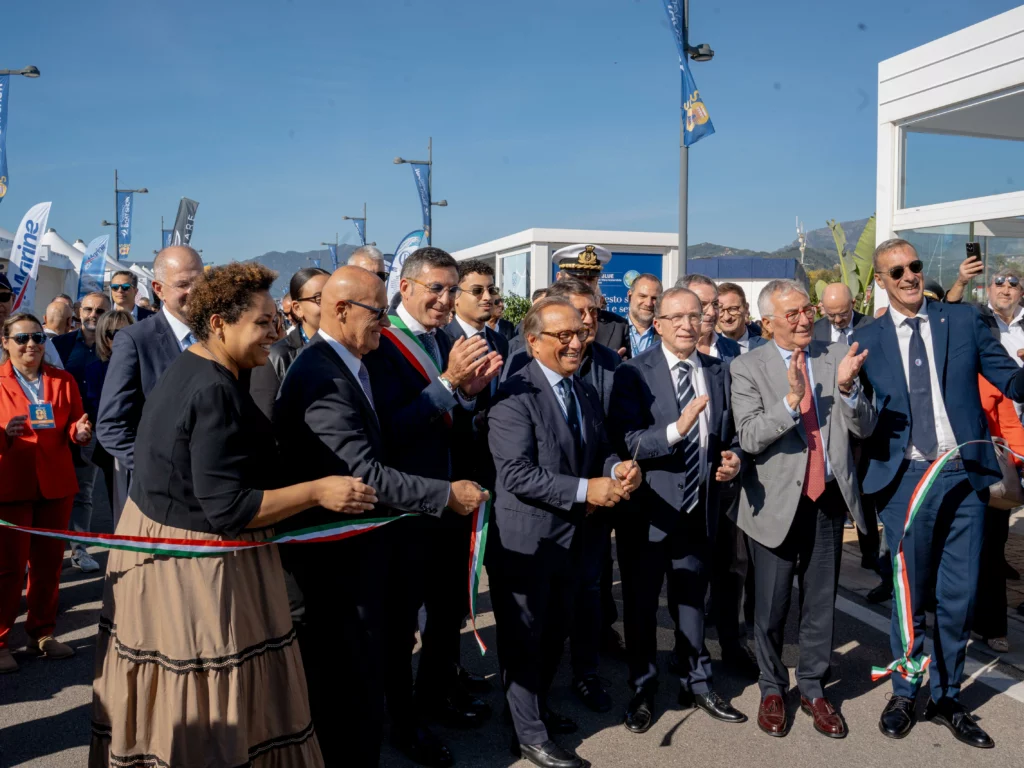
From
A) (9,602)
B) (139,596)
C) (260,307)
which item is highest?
(260,307)

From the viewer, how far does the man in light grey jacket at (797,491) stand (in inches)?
168

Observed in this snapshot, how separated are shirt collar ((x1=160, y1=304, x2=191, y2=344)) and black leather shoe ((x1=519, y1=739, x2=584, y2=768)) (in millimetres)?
2649

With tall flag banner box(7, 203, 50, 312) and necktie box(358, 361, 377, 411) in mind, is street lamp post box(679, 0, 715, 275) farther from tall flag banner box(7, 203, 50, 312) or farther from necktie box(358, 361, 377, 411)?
necktie box(358, 361, 377, 411)

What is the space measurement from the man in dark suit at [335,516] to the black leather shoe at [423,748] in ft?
1.92

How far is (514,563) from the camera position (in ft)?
12.6

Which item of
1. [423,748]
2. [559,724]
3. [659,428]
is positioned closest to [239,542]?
[423,748]

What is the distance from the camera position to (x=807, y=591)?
14.4 ft

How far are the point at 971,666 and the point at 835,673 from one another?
2.67 ft

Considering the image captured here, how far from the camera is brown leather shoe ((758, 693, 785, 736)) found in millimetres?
4176

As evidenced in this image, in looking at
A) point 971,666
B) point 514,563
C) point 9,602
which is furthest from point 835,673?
point 9,602

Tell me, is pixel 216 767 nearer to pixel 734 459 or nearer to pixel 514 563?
pixel 514 563

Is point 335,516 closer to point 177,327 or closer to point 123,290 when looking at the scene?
point 177,327

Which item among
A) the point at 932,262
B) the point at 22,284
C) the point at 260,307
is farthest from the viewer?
the point at 932,262

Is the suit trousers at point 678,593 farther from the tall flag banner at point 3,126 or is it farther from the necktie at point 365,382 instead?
the tall flag banner at point 3,126
